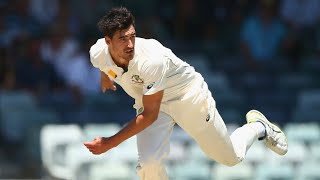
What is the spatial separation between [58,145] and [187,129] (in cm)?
271

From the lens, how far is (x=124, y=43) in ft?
21.7

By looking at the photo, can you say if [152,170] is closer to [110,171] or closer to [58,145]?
[110,171]

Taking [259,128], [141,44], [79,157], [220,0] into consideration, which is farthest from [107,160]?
[220,0]

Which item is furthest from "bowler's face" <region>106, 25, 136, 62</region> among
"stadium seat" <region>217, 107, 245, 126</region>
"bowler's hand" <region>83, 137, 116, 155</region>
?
→ "stadium seat" <region>217, 107, 245, 126</region>

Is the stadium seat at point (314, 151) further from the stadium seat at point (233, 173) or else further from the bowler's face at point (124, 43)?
the bowler's face at point (124, 43)

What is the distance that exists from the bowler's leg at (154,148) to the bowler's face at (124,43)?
1.89 ft

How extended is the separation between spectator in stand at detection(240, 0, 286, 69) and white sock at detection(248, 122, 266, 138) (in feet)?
13.5

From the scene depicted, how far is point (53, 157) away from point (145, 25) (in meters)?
2.72

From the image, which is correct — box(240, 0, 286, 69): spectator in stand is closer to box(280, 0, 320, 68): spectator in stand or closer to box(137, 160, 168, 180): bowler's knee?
box(280, 0, 320, 68): spectator in stand

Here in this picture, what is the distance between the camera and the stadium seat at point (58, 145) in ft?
31.3

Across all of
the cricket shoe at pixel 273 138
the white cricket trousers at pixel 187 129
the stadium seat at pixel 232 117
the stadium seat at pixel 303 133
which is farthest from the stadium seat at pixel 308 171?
the white cricket trousers at pixel 187 129

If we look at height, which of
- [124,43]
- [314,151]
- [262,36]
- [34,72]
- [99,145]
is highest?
[124,43]

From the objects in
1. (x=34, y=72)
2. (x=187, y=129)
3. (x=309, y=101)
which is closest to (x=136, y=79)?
(x=187, y=129)

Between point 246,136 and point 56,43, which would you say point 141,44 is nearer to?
point 246,136
